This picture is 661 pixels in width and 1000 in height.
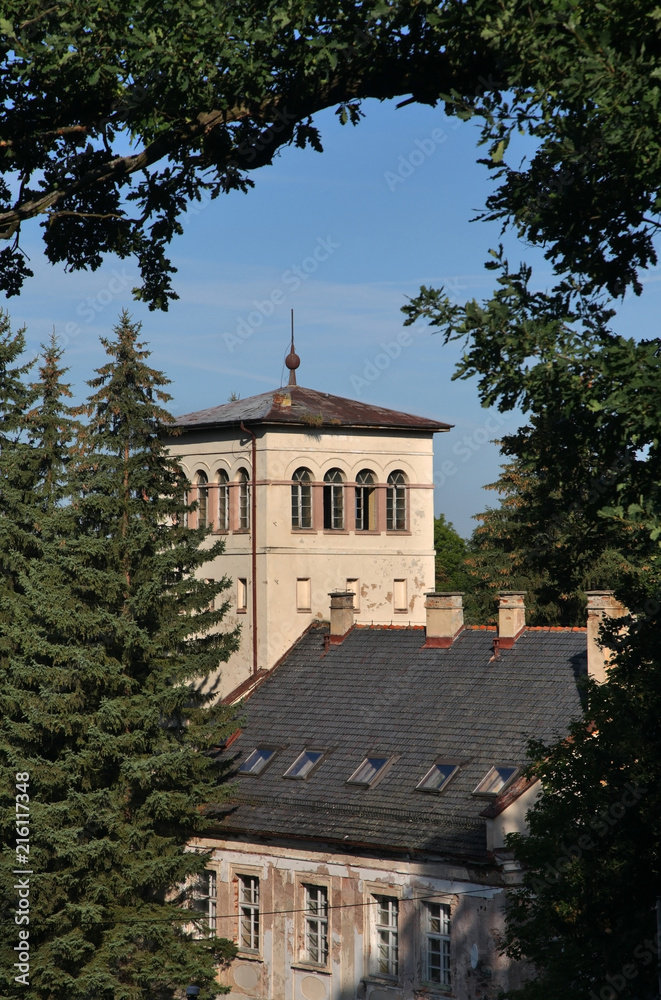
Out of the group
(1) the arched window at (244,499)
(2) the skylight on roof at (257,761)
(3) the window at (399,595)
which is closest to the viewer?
(2) the skylight on roof at (257,761)

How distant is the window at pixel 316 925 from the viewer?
88.0ft

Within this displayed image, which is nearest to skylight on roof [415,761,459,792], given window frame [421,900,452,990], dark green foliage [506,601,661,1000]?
window frame [421,900,452,990]

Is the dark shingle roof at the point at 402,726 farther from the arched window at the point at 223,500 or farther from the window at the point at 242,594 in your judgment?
the arched window at the point at 223,500

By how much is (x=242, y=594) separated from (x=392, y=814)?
10804 millimetres

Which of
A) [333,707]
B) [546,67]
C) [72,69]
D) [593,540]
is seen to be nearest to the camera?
[546,67]

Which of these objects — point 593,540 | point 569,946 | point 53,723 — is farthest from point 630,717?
point 53,723

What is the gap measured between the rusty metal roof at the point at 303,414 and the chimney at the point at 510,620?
8.39 m

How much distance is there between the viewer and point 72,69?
314 inches

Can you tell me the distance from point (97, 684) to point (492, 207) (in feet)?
64.1

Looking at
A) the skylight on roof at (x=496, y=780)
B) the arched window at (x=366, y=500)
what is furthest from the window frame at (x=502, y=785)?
the arched window at (x=366, y=500)

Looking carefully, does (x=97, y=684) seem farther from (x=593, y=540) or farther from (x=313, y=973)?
(x=593, y=540)

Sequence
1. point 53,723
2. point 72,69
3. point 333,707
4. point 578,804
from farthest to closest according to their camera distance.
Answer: point 333,707 < point 53,723 < point 578,804 < point 72,69

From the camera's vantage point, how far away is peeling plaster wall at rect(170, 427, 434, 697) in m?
35.1

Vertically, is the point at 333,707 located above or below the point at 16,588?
below
